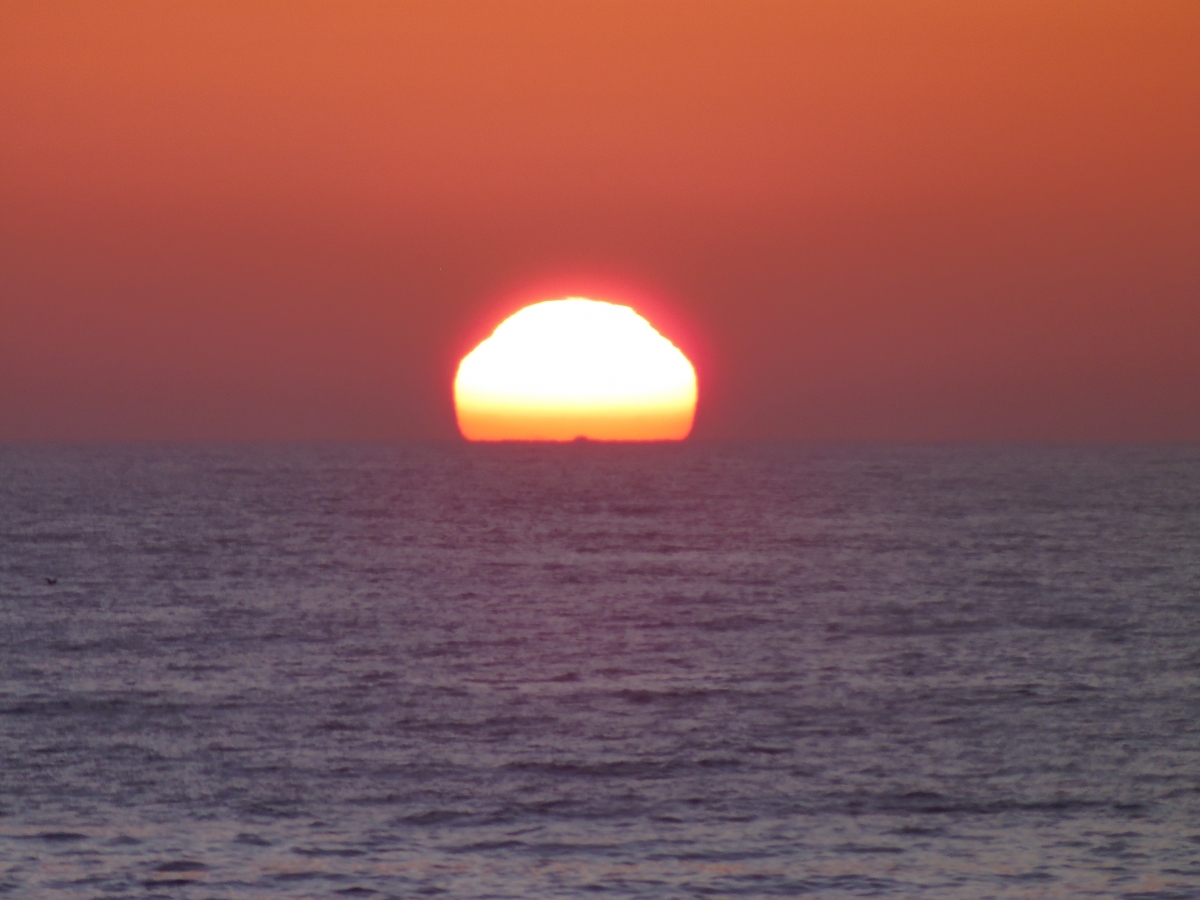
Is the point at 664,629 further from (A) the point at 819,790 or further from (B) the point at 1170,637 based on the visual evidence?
(A) the point at 819,790

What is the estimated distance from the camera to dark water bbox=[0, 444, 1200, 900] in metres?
20.9

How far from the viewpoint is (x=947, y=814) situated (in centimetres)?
2422

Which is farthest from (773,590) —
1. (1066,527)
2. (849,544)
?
(1066,527)

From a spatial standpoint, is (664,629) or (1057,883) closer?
(1057,883)

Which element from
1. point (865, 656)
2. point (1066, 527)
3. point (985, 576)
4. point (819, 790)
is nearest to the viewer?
point (819, 790)

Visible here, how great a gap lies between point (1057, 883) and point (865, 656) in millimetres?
22354

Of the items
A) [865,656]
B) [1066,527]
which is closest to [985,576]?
[865,656]

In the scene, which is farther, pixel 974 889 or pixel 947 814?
pixel 947 814

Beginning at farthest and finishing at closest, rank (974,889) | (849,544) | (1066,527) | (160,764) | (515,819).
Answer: (1066,527)
(849,544)
(160,764)
(515,819)
(974,889)

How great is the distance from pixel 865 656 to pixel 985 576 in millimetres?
26742

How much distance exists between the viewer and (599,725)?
31609 mm

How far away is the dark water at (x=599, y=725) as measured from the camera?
68.7ft

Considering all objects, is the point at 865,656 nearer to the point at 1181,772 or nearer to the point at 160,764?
the point at 1181,772

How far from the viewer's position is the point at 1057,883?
65.1ft
